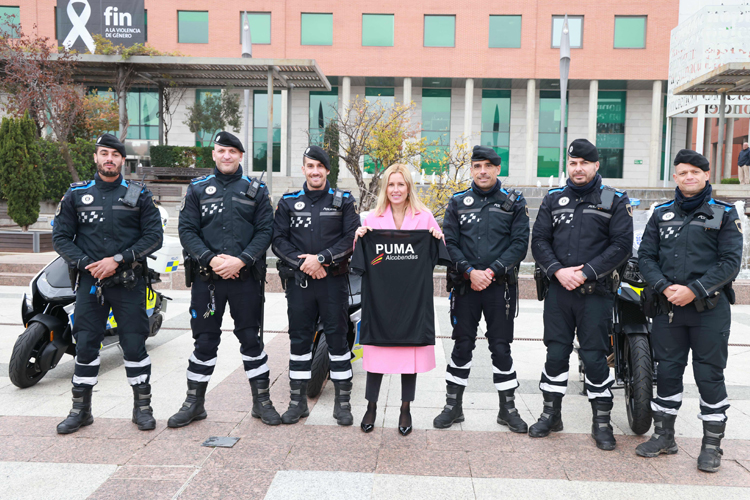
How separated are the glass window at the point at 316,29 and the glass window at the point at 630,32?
1575 centimetres

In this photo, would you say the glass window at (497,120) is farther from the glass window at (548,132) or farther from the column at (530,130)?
the glass window at (548,132)

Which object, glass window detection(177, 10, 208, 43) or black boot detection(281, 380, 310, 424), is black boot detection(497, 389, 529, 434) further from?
glass window detection(177, 10, 208, 43)

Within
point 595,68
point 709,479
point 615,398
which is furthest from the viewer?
point 595,68

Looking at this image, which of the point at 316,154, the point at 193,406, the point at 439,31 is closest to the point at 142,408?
the point at 193,406

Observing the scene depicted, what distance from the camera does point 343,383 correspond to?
4320mm

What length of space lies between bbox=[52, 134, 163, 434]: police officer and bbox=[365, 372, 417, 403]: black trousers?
1524mm

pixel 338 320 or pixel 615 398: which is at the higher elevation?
pixel 338 320

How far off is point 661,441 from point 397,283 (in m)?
1.97

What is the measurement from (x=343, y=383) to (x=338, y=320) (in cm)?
48

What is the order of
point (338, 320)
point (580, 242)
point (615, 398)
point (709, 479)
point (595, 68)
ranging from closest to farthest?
point (709, 479), point (580, 242), point (338, 320), point (615, 398), point (595, 68)

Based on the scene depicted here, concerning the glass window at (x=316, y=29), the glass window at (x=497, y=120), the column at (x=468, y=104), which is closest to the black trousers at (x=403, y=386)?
the column at (x=468, y=104)

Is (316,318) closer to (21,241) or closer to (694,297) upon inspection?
(694,297)

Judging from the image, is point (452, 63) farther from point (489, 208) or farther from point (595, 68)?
point (489, 208)

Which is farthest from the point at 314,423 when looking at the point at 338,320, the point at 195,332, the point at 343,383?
the point at 195,332
